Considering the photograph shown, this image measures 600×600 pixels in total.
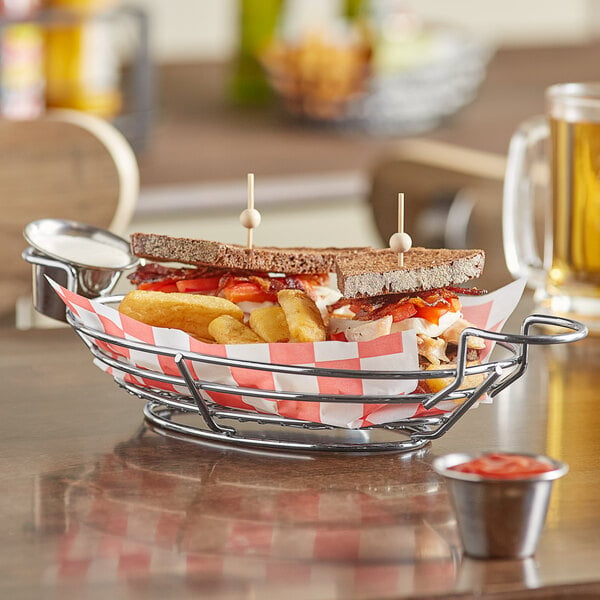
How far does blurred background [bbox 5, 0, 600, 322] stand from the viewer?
1.81 metres

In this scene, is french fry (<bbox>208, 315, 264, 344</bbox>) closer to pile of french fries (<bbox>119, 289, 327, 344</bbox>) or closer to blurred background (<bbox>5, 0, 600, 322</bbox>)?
pile of french fries (<bbox>119, 289, 327, 344</bbox>)

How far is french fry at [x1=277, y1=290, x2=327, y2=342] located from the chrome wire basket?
0.12 feet

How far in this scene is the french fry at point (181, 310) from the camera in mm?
893

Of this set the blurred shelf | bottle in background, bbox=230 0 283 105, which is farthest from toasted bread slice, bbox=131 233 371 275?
bottle in background, bbox=230 0 283 105

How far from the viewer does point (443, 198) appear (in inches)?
75.4

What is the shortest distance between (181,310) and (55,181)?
961 mm

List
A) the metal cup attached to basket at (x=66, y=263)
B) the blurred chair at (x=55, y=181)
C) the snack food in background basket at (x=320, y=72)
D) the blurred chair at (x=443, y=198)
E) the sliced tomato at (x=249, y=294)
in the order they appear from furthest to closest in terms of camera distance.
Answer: the snack food in background basket at (x=320, y=72) < the blurred chair at (x=443, y=198) < the blurred chair at (x=55, y=181) < the metal cup attached to basket at (x=66, y=263) < the sliced tomato at (x=249, y=294)

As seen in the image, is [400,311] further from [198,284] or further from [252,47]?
[252,47]

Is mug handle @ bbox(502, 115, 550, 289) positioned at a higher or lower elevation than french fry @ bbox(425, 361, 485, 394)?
higher

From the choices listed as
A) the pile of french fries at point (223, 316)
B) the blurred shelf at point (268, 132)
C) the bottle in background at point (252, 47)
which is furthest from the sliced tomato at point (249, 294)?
the bottle in background at point (252, 47)

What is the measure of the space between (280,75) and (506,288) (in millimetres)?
1825

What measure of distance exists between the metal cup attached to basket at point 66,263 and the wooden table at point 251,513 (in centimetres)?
7

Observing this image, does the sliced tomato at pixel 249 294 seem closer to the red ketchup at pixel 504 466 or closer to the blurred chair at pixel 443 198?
the red ketchup at pixel 504 466

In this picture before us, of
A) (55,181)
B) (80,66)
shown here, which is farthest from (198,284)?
(80,66)
